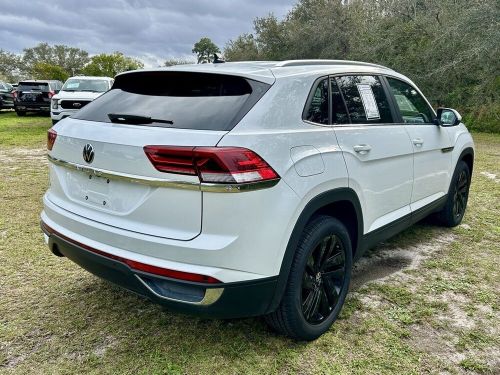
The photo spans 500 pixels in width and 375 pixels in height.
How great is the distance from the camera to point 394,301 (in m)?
3.12

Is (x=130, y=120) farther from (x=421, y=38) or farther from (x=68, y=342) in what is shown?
(x=421, y=38)

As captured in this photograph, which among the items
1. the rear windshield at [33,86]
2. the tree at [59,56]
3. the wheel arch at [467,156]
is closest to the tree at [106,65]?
the tree at [59,56]

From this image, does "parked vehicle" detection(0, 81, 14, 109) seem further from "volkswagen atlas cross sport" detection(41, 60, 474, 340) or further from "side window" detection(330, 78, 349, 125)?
"side window" detection(330, 78, 349, 125)

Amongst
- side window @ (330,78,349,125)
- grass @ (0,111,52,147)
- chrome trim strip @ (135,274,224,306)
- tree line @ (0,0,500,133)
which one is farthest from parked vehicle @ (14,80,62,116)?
chrome trim strip @ (135,274,224,306)

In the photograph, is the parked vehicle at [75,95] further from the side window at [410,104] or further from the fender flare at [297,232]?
the fender flare at [297,232]

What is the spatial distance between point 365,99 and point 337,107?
1.46 feet

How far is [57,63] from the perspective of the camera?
58844mm

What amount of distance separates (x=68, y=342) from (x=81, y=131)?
1.27 metres

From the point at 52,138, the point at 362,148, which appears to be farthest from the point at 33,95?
the point at 362,148

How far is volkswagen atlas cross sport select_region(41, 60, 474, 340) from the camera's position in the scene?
81.3 inches

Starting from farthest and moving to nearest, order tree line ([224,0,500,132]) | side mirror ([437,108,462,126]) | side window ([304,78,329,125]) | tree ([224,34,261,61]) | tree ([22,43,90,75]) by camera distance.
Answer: tree ([22,43,90,75]) < tree ([224,34,261,61]) < tree line ([224,0,500,132]) < side mirror ([437,108,462,126]) < side window ([304,78,329,125])

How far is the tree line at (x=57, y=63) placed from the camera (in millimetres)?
49969

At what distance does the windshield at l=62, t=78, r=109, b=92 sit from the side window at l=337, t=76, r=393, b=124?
487 inches

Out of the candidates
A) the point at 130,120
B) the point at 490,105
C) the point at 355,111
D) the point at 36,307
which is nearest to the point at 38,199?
the point at 36,307
